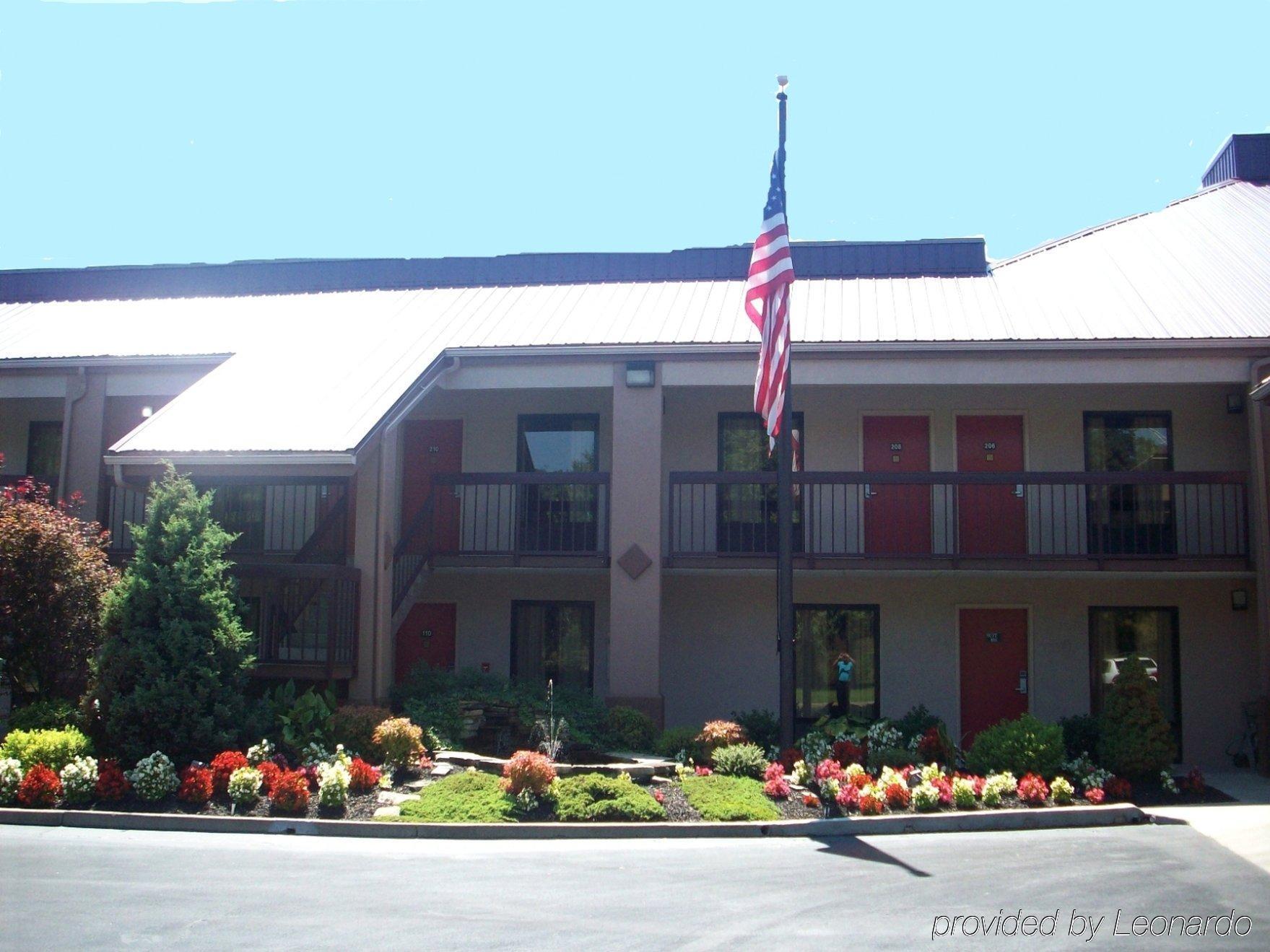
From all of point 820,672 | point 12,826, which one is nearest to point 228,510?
point 12,826

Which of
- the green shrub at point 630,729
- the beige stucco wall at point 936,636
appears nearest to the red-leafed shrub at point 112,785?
the green shrub at point 630,729

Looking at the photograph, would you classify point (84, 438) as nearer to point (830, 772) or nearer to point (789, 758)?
point (789, 758)

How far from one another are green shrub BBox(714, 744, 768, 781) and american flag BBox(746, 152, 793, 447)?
3.49 meters

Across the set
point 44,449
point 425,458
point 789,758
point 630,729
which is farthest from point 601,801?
point 44,449

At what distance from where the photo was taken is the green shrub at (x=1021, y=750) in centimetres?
1276

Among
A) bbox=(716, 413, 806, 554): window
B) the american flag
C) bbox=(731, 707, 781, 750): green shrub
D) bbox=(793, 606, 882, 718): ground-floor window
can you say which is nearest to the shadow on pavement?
bbox=(731, 707, 781, 750): green shrub

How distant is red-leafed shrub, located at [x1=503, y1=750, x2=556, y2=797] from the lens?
11578 millimetres

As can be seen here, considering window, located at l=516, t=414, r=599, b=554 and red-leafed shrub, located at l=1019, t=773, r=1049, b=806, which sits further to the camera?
window, located at l=516, t=414, r=599, b=554

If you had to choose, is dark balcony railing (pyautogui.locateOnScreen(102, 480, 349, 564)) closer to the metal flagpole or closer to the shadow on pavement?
the metal flagpole

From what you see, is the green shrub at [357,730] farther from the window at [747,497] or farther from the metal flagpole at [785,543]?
the window at [747,497]

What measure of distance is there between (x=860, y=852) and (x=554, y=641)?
27.6ft

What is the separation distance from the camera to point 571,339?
56.4 feet

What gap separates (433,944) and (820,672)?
10.7 meters

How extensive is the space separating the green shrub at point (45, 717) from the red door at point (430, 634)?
5.37 metres
